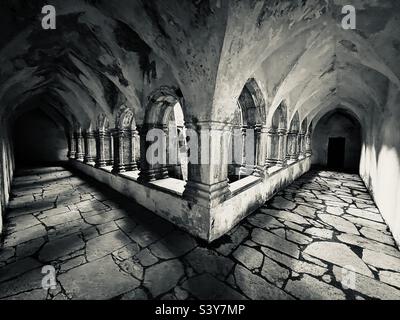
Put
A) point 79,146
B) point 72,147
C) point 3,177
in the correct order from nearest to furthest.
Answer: point 3,177 < point 79,146 < point 72,147

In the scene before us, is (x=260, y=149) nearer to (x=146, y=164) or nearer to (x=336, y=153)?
(x=146, y=164)

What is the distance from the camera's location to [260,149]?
4.88 metres

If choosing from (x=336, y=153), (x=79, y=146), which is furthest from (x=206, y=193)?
(x=336, y=153)

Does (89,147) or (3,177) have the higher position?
(89,147)

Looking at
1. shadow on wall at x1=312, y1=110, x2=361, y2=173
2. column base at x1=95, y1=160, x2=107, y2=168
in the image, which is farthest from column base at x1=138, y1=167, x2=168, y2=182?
shadow on wall at x1=312, y1=110, x2=361, y2=173

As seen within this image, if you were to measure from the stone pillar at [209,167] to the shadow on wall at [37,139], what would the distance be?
45.3 ft

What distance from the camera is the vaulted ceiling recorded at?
242 cm

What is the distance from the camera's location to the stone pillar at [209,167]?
3.07 meters

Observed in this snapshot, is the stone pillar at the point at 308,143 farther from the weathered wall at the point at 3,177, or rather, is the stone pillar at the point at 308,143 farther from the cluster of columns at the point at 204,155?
the weathered wall at the point at 3,177

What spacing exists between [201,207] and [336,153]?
1284 cm

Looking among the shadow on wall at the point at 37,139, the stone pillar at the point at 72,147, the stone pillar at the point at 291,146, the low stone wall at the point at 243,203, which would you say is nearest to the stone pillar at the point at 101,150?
the stone pillar at the point at 72,147
